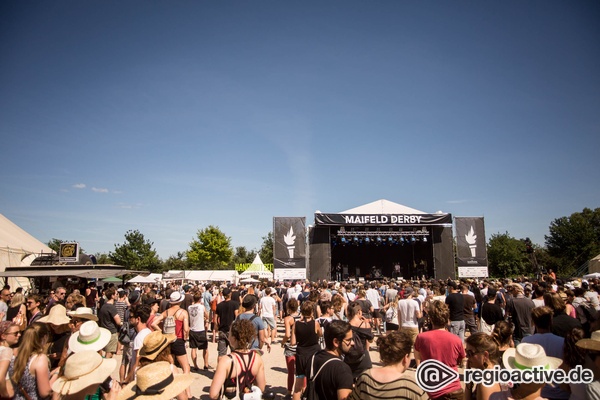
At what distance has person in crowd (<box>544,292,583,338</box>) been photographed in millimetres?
4300

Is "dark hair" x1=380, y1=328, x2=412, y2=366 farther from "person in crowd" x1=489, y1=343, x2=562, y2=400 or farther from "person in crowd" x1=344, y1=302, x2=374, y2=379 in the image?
"person in crowd" x1=344, y1=302, x2=374, y2=379

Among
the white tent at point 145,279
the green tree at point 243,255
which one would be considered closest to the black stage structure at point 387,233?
the white tent at point 145,279

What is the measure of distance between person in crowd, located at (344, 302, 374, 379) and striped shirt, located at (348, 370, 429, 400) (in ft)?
4.98

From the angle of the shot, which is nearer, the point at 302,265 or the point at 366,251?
the point at 302,265

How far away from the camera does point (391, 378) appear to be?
2197 mm

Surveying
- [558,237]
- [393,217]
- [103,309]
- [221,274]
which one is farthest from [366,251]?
[558,237]

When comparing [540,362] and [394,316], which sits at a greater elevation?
[540,362]

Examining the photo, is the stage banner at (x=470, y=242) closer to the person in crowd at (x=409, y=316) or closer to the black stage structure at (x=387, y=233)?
the black stage structure at (x=387, y=233)

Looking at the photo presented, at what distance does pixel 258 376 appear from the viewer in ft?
9.71

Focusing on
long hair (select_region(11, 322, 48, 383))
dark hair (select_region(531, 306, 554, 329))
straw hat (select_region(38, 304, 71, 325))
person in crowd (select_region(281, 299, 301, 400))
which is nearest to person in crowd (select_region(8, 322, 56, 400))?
long hair (select_region(11, 322, 48, 383))

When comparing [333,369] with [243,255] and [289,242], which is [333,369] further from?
[243,255]

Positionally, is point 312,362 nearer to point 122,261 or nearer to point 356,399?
point 356,399

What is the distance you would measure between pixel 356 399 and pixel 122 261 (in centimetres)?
4368

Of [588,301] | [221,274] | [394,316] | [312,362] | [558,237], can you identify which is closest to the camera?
[312,362]
